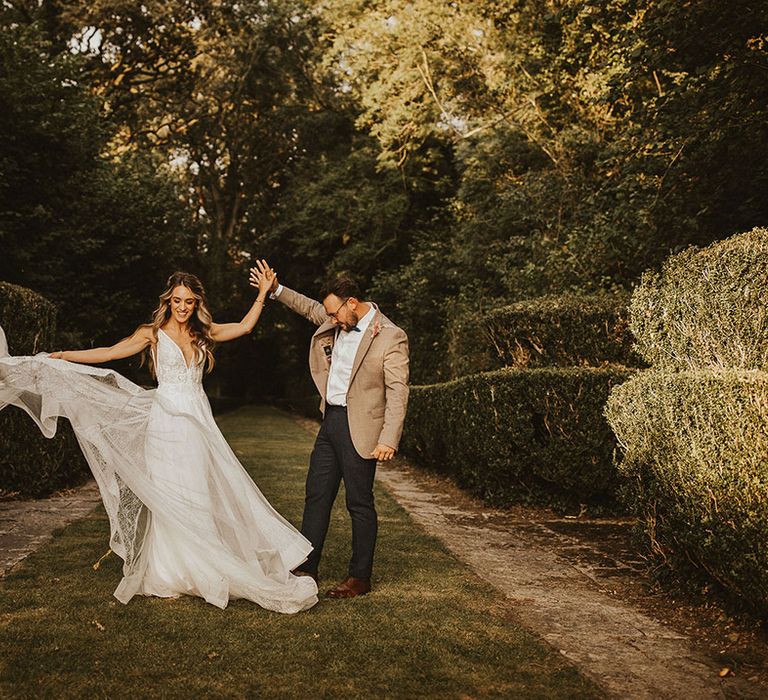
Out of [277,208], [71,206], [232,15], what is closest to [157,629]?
[71,206]

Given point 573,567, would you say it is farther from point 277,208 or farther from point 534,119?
point 277,208

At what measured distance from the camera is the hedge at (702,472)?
187 inches

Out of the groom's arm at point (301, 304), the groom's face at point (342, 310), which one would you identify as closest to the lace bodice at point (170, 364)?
the groom's arm at point (301, 304)

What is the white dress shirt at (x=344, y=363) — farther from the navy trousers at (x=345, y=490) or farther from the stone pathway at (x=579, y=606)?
the stone pathway at (x=579, y=606)

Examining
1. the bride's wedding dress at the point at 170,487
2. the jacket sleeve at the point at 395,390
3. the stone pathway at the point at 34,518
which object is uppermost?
the jacket sleeve at the point at 395,390

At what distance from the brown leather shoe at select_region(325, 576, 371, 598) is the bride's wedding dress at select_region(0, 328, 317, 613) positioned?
34cm

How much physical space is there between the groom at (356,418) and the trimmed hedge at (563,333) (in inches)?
226

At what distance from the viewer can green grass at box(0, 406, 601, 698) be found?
3945 millimetres

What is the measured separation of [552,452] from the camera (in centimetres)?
973

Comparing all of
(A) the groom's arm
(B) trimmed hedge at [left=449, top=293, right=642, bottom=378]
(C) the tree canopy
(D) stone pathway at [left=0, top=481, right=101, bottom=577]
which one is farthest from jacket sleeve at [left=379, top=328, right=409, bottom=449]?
(C) the tree canopy

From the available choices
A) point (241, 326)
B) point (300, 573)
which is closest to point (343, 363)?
point (241, 326)

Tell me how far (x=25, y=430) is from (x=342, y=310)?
6.19m

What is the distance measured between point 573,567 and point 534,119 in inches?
579

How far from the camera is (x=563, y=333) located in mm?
11328
